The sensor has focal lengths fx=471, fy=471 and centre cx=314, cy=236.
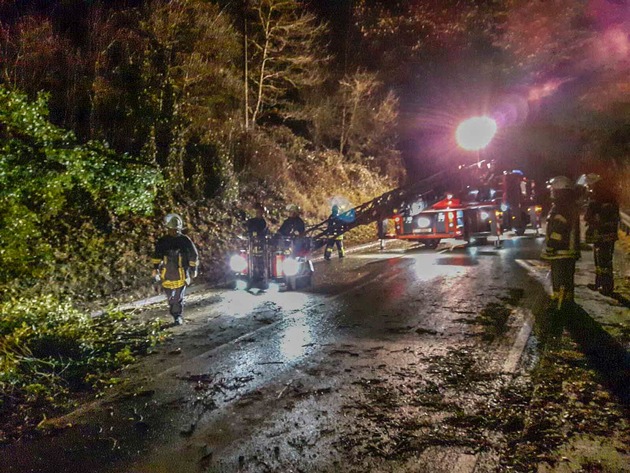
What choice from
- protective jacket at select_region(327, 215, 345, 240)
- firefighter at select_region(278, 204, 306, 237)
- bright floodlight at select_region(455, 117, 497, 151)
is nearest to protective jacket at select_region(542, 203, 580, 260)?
firefighter at select_region(278, 204, 306, 237)

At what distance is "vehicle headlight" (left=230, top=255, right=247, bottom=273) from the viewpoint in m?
9.91

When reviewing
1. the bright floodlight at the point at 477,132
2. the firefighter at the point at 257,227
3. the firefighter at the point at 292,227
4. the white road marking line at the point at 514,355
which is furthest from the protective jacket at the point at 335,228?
the bright floodlight at the point at 477,132

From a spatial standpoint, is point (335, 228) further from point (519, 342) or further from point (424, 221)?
point (519, 342)

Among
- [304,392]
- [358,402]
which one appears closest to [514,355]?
[358,402]

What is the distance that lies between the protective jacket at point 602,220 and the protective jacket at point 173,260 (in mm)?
6936

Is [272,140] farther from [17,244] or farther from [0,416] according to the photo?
[0,416]

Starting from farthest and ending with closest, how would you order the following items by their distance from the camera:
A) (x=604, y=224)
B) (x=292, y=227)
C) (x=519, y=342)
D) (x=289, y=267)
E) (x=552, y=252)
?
(x=292, y=227)
(x=289, y=267)
(x=604, y=224)
(x=552, y=252)
(x=519, y=342)

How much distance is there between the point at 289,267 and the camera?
32.0ft

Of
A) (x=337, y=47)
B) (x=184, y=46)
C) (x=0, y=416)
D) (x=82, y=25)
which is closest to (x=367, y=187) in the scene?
(x=337, y=47)

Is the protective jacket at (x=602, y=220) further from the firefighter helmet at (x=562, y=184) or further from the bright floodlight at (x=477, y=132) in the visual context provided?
the bright floodlight at (x=477, y=132)

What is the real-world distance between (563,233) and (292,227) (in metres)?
5.28

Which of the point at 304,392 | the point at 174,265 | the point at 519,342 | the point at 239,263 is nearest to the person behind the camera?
the point at 304,392

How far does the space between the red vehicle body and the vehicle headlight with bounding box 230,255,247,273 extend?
293 inches

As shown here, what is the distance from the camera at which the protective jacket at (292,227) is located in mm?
10227
